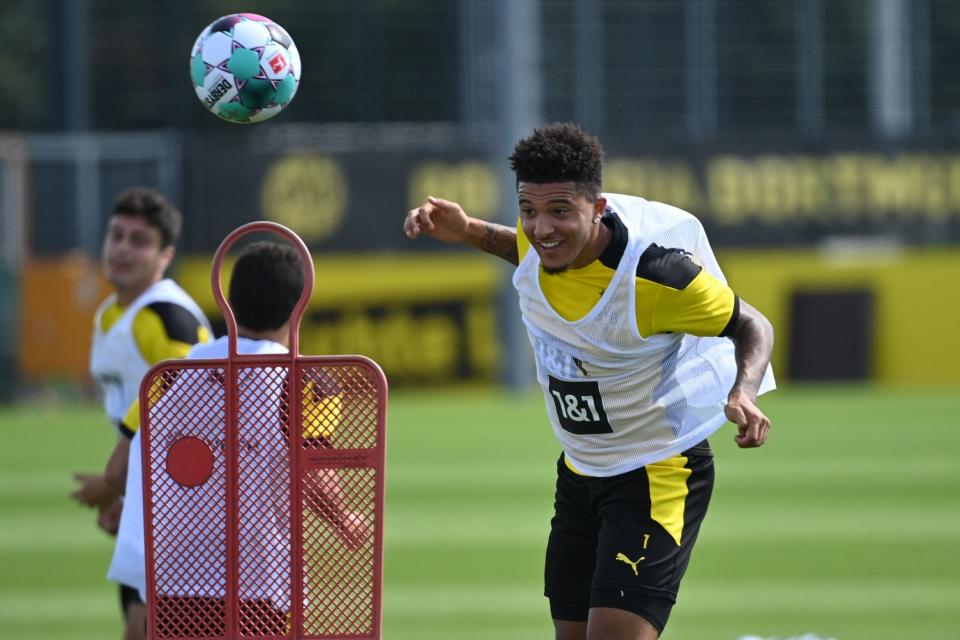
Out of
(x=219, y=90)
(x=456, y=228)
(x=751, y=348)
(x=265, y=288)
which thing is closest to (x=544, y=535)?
(x=456, y=228)

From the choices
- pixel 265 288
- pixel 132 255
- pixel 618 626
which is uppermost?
pixel 132 255

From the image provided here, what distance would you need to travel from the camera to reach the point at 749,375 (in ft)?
18.9

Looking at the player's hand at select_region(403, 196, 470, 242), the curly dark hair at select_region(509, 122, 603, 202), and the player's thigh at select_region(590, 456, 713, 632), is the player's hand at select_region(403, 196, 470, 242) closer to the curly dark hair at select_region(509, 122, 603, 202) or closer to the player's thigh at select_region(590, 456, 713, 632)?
the curly dark hair at select_region(509, 122, 603, 202)

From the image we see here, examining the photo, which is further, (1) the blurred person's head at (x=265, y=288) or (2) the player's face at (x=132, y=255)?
(2) the player's face at (x=132, y=255)

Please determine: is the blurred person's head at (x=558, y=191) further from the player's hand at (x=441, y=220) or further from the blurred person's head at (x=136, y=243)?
the blurred person's head at (x=136, y=243)

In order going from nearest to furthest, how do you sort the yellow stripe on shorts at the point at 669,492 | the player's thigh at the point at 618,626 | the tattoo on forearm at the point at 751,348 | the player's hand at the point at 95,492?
the tattoo on forearm at the point at 751,348, the player's thigh at the point at 618,626, the yellow stripe on shorts at the point at 669,492, the player's hand at the point at 95,492

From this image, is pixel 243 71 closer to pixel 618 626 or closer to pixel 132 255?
pixel 132 255

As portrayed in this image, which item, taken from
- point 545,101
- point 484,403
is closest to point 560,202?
point 484,403

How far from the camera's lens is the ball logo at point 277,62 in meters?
6.23

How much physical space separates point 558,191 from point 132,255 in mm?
2494

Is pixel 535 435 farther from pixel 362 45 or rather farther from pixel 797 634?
pixel 362 45

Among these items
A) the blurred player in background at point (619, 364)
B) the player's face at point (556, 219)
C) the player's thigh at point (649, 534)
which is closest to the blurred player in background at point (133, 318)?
the blurred player in background at point (619, 364)

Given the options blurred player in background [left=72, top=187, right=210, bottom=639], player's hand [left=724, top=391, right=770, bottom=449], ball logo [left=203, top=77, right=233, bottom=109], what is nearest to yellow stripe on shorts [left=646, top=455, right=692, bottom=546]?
player's hand [left=724, top=391, right=770, bottom=449]

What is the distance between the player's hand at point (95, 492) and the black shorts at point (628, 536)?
193 cm
